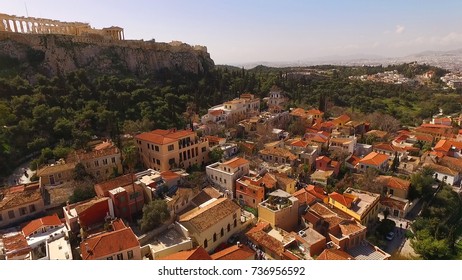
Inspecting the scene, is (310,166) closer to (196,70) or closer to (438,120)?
(438,120)

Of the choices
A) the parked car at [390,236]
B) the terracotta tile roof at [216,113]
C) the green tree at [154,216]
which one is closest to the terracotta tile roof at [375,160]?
the parked car at [390,236]

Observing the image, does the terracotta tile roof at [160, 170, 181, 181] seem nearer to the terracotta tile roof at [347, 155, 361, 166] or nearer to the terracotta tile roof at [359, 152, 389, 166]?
the terracotta tile roof at [347, 155, 361, 166]

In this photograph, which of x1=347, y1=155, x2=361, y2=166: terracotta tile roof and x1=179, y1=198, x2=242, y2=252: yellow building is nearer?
x1=179, y1=198, x2=242, y2=252: yellow building

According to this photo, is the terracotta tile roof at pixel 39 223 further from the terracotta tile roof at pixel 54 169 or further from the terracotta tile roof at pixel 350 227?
the terracotta tile roof at pixel 350 227

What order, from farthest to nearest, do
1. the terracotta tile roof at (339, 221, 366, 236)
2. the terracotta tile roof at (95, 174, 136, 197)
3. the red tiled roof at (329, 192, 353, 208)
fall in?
the red tiled roof at (329, 192, 353, 208) < the terracotta tile roof at (95, 174, 136, 197) < the terracotta tile roof at (339, 221, 366, 236)

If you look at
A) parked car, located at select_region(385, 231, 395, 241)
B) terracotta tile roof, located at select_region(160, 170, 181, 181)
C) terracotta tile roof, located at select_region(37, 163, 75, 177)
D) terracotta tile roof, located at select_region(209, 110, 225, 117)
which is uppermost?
terracotta tile roof, located at select_region(209, 110, 225, 117)

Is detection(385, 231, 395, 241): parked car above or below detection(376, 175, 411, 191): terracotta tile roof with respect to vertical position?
below

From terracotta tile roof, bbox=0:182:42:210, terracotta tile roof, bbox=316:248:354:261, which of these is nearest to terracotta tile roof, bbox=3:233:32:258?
terracotta tile roof, bbox=0:182:42:210
